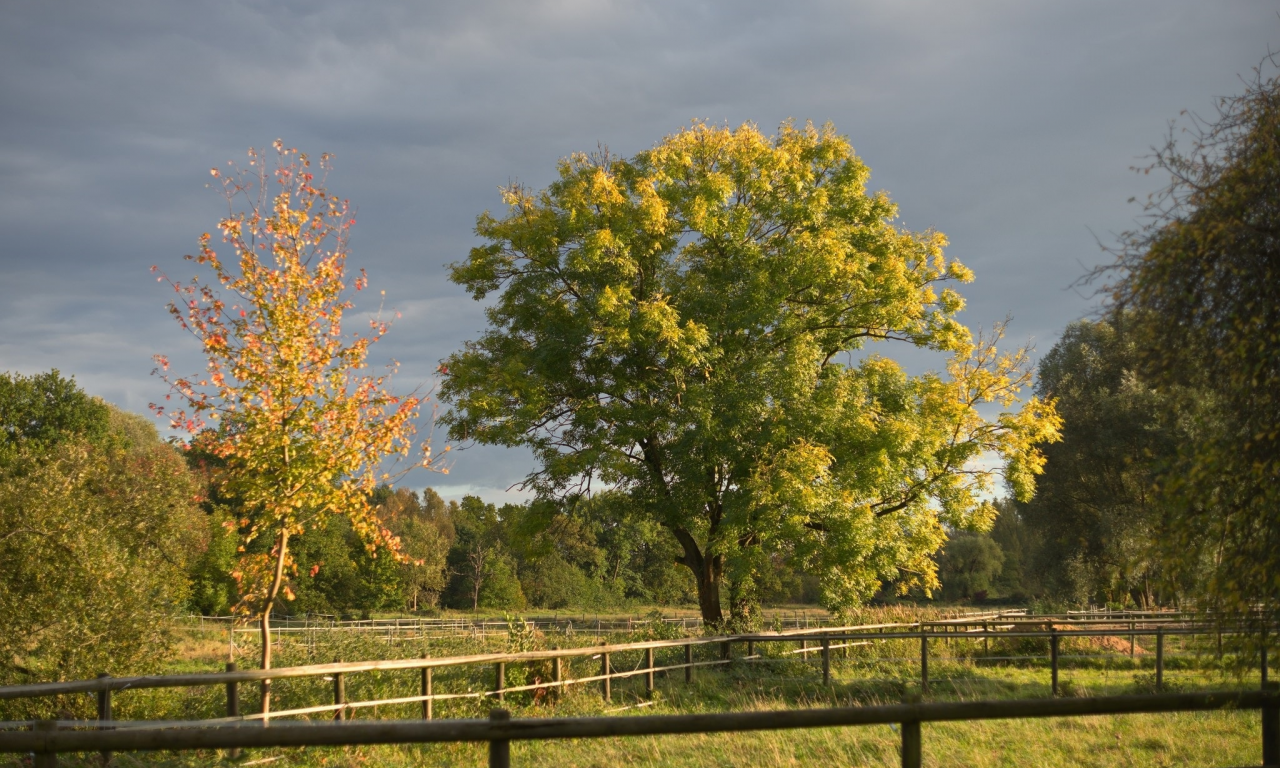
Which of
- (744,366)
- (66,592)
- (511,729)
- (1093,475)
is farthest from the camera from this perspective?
(1093,475)

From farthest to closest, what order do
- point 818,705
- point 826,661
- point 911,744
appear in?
point 826,661
point 818,705
point 911,744

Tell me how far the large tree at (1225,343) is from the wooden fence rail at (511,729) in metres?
1.94

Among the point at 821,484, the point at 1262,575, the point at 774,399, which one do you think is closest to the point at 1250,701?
the point at 1262,575

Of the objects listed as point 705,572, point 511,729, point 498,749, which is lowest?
point 705,572

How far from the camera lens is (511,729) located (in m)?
4.67

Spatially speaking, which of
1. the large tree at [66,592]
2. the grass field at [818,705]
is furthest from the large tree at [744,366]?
the large tree at [66,592]

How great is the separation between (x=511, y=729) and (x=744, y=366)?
1519 cm

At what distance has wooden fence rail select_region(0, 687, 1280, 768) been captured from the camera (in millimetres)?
4547

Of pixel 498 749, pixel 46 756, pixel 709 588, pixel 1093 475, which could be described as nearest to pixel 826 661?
pixel 709 588

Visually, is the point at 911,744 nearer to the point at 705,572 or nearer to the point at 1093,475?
the point at 705,572

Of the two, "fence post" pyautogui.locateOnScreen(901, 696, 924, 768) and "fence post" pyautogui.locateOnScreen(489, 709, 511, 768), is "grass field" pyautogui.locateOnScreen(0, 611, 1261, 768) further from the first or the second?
"fence post" pyautogui.locateOnScreen(489, 709, 511, 768)

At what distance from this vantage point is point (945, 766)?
26.9 ft

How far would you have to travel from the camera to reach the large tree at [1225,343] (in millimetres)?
6301

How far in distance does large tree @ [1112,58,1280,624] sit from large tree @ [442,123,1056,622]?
35.3 ft
